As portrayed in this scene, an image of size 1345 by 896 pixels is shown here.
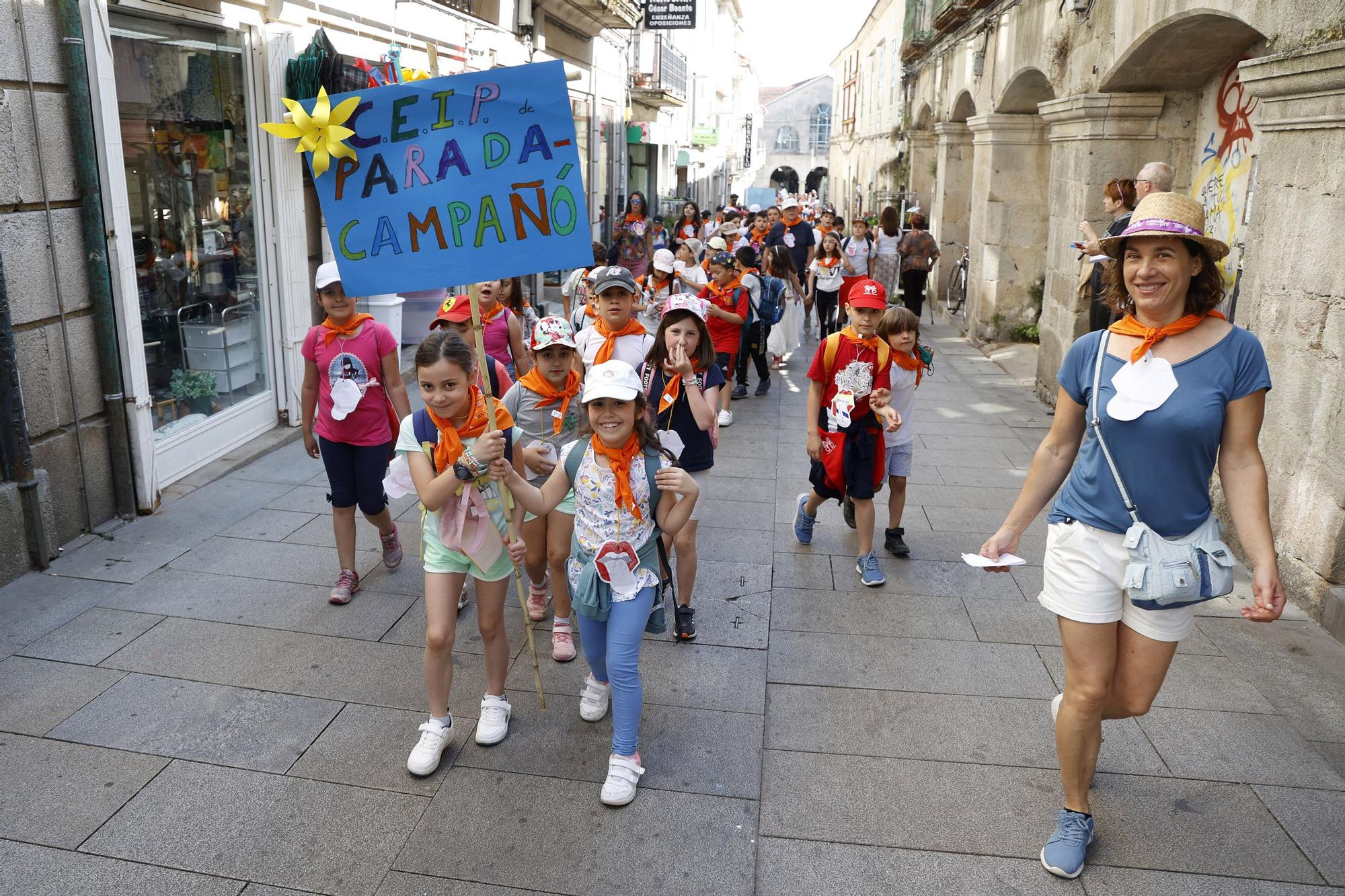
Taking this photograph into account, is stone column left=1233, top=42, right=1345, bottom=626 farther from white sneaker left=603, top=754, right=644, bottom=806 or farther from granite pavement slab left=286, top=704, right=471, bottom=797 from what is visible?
granite pavement slab left=286, top=704, right=471, bottom=797

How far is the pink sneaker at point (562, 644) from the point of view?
15.2ft

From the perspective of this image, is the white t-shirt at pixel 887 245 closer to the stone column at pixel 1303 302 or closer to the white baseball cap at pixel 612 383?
the stone column at pixel 1303 302

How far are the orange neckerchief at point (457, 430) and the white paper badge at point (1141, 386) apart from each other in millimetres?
2033

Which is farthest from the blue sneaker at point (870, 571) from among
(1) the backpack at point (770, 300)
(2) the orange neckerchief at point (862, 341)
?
(1) the backpack at point (770, 300)

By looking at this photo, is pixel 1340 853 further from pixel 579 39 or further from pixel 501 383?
pixel 579 39

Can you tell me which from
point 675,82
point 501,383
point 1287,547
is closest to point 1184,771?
point 1287,547

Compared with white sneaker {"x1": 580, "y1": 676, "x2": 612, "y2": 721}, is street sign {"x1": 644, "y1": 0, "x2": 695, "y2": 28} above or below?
above

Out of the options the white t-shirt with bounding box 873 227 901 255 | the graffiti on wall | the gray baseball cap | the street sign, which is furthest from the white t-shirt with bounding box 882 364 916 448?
the street sign

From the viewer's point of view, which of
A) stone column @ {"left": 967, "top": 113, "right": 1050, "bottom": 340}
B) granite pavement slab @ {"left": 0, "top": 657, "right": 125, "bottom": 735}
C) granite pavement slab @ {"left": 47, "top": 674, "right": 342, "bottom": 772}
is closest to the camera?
granite pavement slab @ {"left": 47, "top": 674, "right": 342, "bottom": 772}

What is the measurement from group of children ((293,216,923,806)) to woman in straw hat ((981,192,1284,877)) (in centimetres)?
126

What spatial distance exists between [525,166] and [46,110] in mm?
3388

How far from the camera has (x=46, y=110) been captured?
5.56 meters

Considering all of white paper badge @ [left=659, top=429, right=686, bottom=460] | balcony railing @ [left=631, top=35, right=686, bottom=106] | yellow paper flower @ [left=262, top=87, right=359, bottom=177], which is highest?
balcony railing @ [left=631, top=35, right=686, bottom=106]

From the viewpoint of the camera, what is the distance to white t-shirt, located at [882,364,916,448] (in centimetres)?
558
